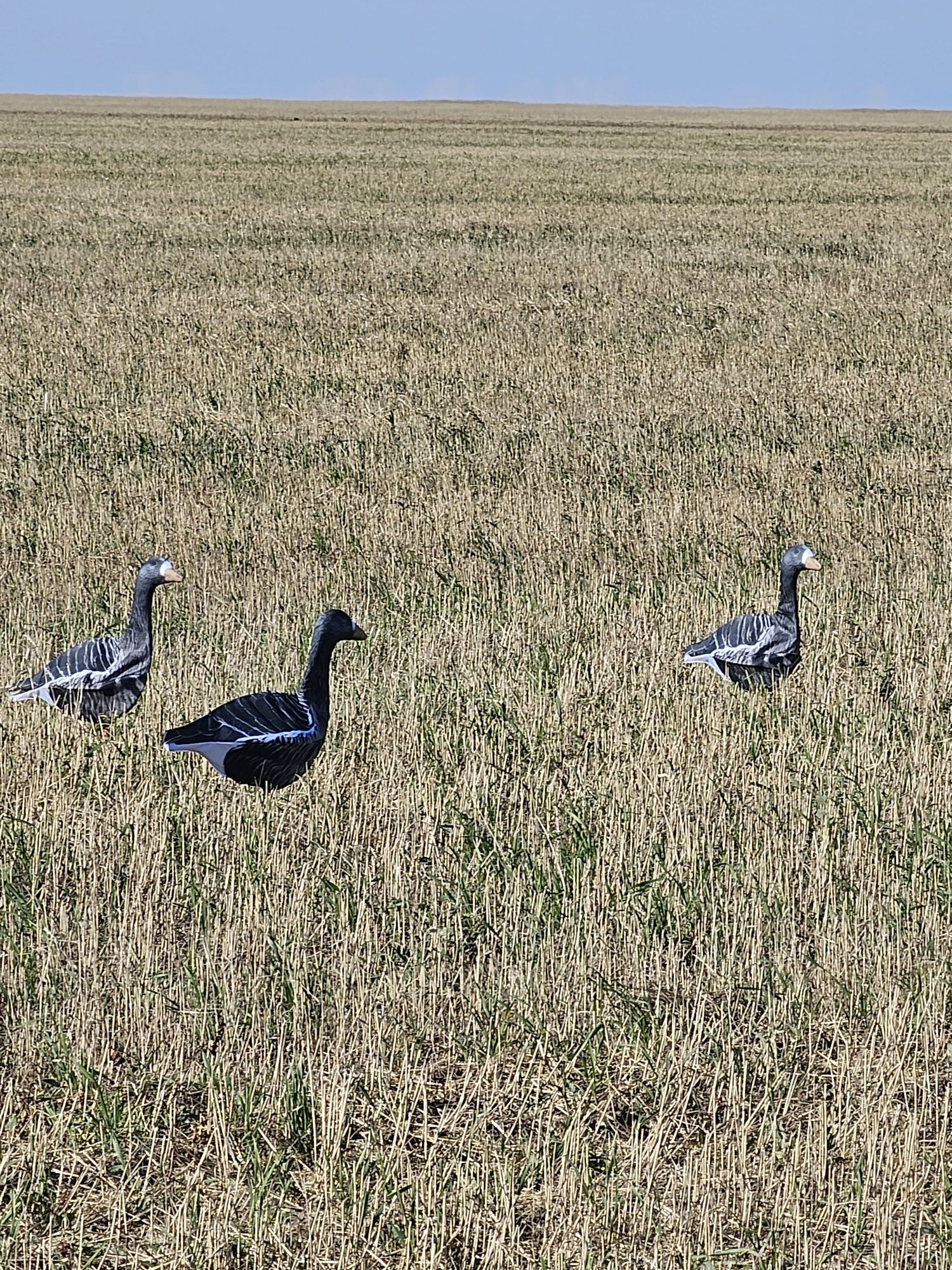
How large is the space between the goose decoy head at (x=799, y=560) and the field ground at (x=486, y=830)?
566 mm

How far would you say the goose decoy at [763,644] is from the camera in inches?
247

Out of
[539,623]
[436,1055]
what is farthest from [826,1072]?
[539,623]

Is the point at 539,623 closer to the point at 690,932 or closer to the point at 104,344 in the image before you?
the point at 690,932

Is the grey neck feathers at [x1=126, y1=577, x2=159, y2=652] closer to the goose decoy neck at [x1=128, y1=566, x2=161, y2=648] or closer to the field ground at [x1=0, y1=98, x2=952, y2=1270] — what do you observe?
the goose decoy neck at [x1=128, y1=566, x2=161, y2=648]

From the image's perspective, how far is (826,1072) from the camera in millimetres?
3828

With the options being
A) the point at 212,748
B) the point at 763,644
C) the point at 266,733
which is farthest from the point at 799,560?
the point at 212,748

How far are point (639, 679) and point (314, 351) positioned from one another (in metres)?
9.46

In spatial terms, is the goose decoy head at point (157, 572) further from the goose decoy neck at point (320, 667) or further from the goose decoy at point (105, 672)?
the goose decoy neck at point (320, 667)

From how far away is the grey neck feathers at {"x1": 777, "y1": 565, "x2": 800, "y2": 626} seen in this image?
6.39 meters

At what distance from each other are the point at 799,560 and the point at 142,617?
2.70 m

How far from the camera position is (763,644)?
6266 mm

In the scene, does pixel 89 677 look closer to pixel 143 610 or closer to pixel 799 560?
pixel 143 610

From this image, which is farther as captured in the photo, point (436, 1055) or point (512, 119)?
point (512, 119)

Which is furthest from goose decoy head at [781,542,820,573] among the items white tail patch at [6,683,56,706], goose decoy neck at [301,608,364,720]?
white tail patch at [6,683,56,706]
